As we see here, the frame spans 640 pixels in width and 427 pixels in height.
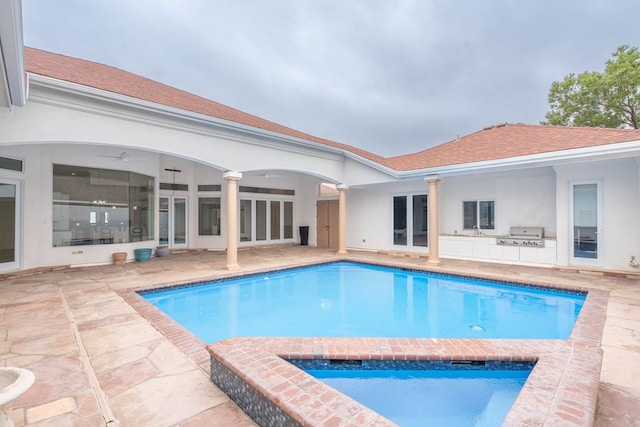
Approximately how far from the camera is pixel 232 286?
7910 millimetres

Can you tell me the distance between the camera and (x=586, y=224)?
27.3ft

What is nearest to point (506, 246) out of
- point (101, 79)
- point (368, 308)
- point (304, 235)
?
point (368, 308)

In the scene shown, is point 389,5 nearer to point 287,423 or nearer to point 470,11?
point 470,11

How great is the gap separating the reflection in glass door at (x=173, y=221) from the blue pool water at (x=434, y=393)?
1100 cm

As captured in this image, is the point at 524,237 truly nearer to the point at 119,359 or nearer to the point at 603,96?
the point at 119,359

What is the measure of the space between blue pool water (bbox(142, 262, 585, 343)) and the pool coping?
104 cm

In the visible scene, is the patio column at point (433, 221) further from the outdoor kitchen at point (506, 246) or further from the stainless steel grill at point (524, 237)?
the stainless steel grill at point (524, 237)

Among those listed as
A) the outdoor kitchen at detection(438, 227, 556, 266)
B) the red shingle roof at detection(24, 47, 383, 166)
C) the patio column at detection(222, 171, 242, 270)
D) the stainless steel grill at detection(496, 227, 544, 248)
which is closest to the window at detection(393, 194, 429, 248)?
the outdoor kitchen at detection(438, 227, 556, 266)

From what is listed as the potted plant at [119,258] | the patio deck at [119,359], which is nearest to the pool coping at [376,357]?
the patio deck at [119,359]

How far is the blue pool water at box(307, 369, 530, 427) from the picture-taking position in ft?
9.50

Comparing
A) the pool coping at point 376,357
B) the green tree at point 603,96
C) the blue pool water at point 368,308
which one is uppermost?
the green tree at point 603,96

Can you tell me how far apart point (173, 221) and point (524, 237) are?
13055 mm

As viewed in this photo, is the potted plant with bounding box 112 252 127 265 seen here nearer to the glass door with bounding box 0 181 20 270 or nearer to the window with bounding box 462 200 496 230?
the glass door with bounding box 0 181 20 270

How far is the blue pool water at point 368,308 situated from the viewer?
5.13 meters
